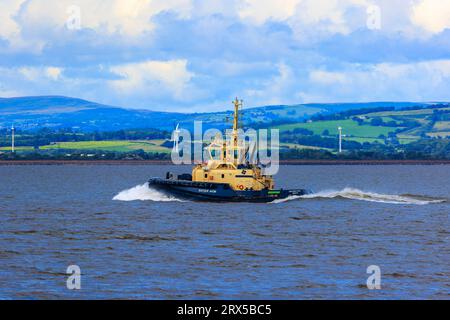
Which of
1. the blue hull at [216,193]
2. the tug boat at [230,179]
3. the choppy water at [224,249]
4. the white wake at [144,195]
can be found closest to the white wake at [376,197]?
the choppy water at [224,249]

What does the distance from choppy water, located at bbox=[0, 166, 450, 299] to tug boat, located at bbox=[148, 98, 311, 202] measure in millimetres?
1250

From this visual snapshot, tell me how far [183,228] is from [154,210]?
13.6 metres

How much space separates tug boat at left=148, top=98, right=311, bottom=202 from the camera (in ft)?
251

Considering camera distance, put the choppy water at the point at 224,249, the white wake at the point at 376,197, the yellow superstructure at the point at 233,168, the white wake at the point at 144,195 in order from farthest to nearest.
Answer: the white wake at the point at 376,197
the white wake at the point at 144,195
the yellow superstructure at the point at 233,168
the choppy water at the point at 224,249

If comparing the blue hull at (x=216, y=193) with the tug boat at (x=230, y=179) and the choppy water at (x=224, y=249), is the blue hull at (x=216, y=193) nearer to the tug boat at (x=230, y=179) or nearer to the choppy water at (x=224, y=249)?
the tug boat at (x=230, y=179)

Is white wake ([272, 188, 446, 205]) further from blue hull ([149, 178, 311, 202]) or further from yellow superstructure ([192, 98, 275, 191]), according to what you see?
yellow superstructure ([192, 98, 275, 191])

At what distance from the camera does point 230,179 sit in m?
76.6

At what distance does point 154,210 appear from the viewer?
237 feet

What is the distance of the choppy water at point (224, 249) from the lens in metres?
37.5

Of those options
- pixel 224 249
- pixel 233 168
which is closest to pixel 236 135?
pixel 233 168

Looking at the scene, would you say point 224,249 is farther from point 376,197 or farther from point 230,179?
point 376,197

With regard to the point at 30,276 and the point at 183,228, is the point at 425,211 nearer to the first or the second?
the point at 183,228

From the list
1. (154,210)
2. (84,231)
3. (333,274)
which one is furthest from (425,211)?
(333,274)

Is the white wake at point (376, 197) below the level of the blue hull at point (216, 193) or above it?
below
